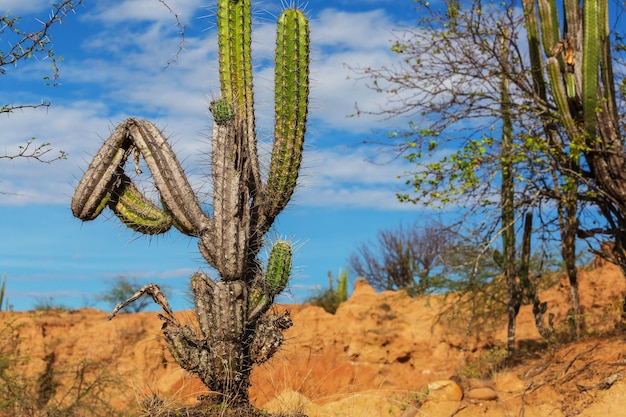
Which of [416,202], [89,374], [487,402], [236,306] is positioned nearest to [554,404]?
[487,402]

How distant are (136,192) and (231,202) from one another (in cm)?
121

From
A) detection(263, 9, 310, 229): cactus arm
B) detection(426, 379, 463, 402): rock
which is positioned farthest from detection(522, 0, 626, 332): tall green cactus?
detection(263, 9, 310, 229): cactus arm

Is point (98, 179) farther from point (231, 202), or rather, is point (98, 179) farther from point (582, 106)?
point (582, 106)

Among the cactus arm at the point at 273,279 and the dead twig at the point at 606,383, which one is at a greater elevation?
the cactus arm at the point at 273,279

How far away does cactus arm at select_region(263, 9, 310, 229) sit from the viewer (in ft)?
21.6

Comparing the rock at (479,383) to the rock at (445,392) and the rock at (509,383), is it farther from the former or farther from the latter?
the rock at (445,392)

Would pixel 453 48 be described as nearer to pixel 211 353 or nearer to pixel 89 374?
pixel 211 353

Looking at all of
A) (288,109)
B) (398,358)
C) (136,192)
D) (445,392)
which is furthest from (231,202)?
(398,358)

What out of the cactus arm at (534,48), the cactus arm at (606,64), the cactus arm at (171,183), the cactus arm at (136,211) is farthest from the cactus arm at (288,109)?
the cactus arm at (606,64)

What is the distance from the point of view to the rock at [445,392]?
9.05 m

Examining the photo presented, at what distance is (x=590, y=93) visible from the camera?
9.66 meters

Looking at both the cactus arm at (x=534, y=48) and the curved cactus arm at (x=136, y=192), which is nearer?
the curved cactus arm at (x=136, y=192)

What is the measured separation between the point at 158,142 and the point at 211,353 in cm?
204

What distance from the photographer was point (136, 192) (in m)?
7.00
